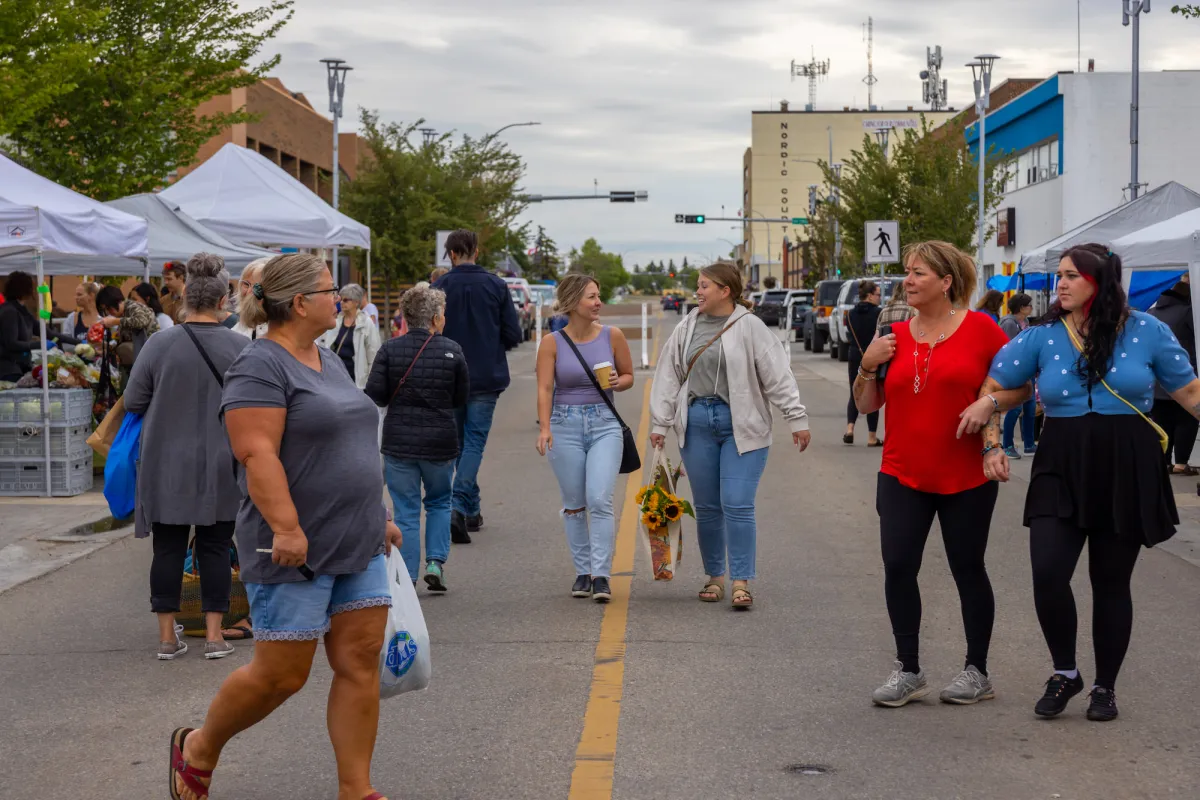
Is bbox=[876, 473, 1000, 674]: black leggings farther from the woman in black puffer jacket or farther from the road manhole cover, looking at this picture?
the woman in black puffer jacket

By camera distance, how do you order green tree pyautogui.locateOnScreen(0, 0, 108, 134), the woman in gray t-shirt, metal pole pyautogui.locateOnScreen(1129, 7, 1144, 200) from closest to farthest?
the woman in gray t-shirt < green tree pyautogui.locateOnScreen(0, 0, 108, 134) < metal pole pyautogui.locateOnScreen(1129, 7, 1144, 200)

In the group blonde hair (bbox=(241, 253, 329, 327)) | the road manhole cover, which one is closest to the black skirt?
the road manhole cover

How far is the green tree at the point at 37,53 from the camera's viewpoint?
17219 mm

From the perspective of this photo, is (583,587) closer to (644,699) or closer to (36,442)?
(644,699)

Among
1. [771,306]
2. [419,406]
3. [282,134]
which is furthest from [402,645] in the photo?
[771,306]

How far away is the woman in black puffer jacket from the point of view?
8039 millimetres

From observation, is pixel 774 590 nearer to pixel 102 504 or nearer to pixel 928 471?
pixel 928 471

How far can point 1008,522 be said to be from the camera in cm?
1125

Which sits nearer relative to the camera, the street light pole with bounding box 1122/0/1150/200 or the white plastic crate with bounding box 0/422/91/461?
the white plastic crate with bounding box 0/422/91/461

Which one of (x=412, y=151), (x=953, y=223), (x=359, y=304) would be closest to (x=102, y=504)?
(x=359, y=304)

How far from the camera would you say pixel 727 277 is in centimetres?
779

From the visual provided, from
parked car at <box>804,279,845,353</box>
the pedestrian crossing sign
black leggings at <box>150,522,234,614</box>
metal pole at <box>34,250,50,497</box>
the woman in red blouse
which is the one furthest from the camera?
parked car at <box>804,279,845,353</box>

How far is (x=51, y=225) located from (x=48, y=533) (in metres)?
2.67

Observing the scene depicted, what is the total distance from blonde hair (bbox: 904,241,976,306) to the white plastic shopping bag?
2400 mm
